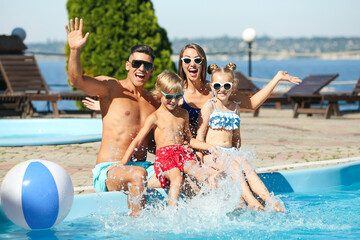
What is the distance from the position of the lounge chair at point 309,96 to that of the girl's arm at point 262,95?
29.7ft

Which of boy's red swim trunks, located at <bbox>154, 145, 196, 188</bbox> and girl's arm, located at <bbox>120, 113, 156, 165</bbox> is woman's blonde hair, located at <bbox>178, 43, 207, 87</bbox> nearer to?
girl's arm, located at <bbox>120, 113, 156, 165</bbox>

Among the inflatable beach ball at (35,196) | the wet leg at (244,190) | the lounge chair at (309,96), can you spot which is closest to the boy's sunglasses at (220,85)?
the wet leg at (244,190)

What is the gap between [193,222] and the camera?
15.1 ft

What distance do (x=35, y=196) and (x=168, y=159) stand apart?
1252mm

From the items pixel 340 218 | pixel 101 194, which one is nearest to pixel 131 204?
pixel 101 194

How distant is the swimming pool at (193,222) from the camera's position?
14.6 ft

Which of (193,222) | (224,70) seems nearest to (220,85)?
(224,70)

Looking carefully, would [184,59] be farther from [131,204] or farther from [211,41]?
[211,41]

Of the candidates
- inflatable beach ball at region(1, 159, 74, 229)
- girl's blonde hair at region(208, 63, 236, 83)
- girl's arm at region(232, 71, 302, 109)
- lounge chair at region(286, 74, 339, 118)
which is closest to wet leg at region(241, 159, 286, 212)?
girl's arm at region(232, 71, 302, 109)

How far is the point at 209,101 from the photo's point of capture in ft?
17.3

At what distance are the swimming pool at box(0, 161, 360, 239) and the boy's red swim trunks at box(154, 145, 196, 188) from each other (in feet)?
0.52

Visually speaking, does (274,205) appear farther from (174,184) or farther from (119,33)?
(119,33)

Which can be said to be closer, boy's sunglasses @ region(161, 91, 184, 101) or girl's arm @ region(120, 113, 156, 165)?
girl's arm @ region(120, 113, 156, 165)

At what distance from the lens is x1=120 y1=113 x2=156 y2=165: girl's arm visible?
468cm
